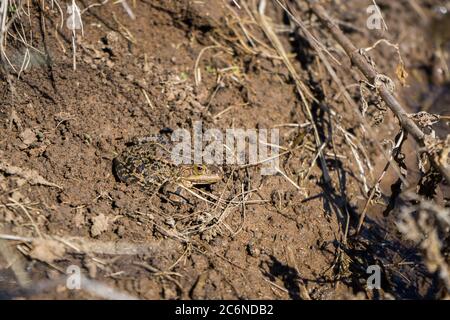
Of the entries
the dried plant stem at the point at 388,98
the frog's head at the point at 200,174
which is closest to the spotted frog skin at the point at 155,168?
the frog's head at the point at 200,174

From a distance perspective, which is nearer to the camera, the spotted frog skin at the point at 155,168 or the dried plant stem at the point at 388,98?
the dried plant stem at the point at 388,98

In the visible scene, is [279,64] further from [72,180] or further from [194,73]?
[72,180]

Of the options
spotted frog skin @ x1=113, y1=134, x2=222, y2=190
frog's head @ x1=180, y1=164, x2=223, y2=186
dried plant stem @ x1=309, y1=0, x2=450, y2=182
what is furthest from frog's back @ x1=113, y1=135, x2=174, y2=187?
dried plant stem @ x1=309, y1=0, x2=450, y2=182

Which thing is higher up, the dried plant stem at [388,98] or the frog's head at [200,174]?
the dried plant stem at [388,98]

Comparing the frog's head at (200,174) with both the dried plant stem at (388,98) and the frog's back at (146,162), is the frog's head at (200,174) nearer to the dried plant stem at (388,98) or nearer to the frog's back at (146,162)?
the frog's back at (146,162)

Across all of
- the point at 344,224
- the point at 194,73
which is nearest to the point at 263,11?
the point at 194,73

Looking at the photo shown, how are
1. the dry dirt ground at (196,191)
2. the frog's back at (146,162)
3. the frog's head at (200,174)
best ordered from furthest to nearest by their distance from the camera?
the frog's head at (200,174), the frog's back at (146,162), the dry dirt ground at (196,191)
